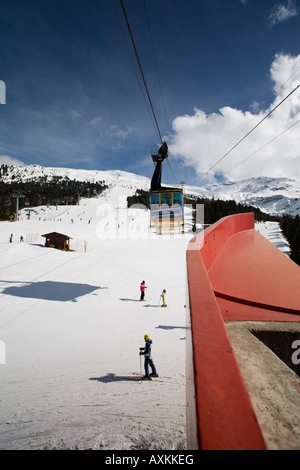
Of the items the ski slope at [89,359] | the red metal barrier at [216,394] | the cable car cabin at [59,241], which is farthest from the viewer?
the cable car cabin at [59,241]

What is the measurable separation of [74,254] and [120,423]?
2225 cm

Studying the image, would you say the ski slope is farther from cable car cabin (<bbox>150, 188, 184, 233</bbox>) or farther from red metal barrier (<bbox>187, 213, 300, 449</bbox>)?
cable car cabin (<bbox>150, 188, 184, 233</bbox>)

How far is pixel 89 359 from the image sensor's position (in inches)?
288

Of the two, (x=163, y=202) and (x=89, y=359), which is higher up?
(x=163, y=202)

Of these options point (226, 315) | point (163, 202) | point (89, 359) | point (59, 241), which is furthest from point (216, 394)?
point (59, 241)

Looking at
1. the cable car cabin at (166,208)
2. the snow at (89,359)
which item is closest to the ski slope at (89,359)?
the snow at (89,359)

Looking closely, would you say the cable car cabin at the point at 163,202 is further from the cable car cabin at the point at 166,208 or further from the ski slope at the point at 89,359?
the ski slope at the point at 89,359

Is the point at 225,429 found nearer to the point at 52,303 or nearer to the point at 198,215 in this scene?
the point at 52,303

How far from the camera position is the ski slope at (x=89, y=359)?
4.32 metres

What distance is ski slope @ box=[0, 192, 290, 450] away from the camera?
4.32 metres

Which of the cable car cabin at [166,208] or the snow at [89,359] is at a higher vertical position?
the cable car cabin at [166,208]

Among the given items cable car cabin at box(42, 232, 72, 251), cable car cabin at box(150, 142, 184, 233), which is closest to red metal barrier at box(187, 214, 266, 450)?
cable car cabin at box(150, 142, 184, 233)

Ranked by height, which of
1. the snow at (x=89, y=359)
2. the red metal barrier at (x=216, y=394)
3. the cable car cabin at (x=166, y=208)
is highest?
the cable car cabin at (x=166, y=208)

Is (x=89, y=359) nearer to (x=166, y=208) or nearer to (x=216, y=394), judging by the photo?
(x=216, y=394)
